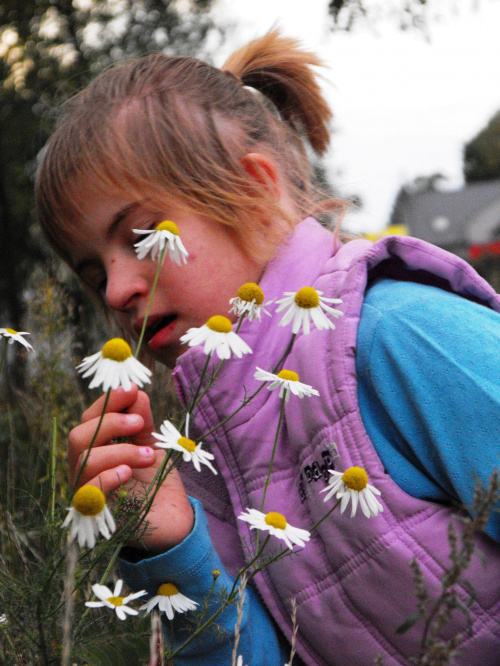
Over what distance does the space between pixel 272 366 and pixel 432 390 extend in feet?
1.58

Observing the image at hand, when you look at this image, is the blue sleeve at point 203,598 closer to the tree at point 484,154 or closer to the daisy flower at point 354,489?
the daisy flower at point 354,489

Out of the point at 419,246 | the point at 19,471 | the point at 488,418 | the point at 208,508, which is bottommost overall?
the point at 19,471

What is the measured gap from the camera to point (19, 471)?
308 cm

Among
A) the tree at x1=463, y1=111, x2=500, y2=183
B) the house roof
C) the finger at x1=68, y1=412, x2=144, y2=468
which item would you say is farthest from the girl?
the tree at x1=463, y1=111, x2=500, y2=183

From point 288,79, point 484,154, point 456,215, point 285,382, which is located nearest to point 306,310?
point 285,382

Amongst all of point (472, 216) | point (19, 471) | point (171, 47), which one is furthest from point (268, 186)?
point (472, 216)

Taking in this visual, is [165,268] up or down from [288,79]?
down

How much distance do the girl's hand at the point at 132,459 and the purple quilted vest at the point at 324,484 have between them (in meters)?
0.24

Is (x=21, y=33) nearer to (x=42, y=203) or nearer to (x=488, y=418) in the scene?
(x=42, y=203)

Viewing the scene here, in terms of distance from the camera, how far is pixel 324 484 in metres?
1.65

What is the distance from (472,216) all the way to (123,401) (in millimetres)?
59753

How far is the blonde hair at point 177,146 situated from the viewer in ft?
6.73

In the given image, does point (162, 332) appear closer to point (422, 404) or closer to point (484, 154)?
point (422, 404)

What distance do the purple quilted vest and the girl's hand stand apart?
0.24 metres
